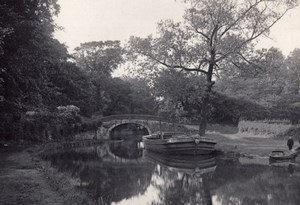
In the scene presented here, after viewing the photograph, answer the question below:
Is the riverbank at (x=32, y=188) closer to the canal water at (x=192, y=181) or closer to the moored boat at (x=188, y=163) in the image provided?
the canal water at (x=192, y=181)

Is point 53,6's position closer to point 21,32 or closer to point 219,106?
point 21,32

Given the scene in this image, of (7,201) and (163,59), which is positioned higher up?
(163,59)

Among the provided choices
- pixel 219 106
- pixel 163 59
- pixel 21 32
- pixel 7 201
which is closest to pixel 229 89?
pixel 219 106

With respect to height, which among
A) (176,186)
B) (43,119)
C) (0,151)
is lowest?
(176,186)

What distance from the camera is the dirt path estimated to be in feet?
32.5

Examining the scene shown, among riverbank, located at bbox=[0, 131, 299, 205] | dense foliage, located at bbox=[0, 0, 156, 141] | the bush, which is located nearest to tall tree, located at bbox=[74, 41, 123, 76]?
dense foliage, located at bbox=[0, 0, 156, 141]

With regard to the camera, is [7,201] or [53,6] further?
[53,6]

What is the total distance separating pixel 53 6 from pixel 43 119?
52.3ft

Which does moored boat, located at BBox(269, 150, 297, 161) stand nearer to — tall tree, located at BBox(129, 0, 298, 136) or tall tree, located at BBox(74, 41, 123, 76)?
tall tree, located at BBox(129, 0, 298, 136)

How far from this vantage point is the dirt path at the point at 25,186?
991 centimetres

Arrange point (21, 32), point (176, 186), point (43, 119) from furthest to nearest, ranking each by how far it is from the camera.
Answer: point (43, 119) → point (176, 186) → point (21, 32)

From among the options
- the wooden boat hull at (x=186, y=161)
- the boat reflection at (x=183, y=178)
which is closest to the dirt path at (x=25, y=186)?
the boat reflection at (x=183, y=178)

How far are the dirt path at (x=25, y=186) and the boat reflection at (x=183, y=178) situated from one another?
4008 millimetres

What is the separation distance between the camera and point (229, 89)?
57031mm
